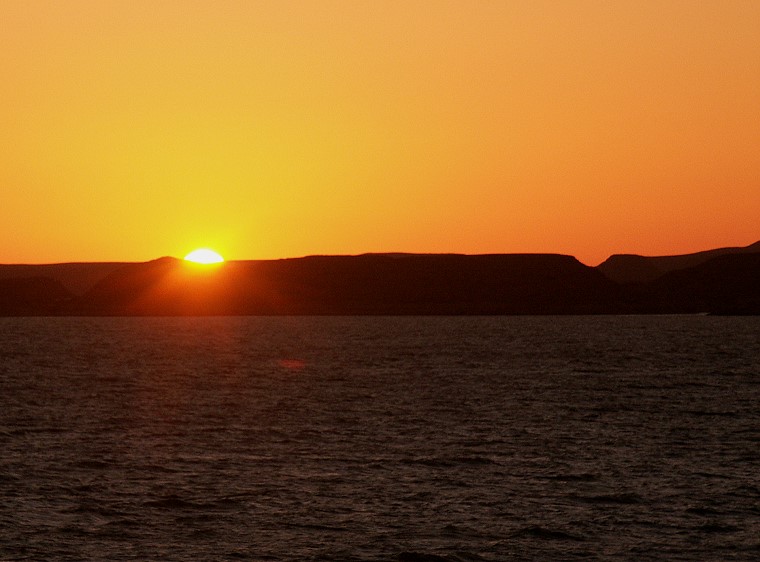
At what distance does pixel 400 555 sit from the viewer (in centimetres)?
3155

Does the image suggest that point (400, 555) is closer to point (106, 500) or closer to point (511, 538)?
point (511, 538)

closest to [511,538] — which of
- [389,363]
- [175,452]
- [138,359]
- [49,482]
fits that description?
[49,482]

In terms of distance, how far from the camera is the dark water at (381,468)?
33.0 m

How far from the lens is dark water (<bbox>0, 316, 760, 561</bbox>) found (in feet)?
108

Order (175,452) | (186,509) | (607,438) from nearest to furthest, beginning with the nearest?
(186,509) < (175,452) < (607,438)

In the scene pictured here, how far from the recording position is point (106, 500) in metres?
38.2

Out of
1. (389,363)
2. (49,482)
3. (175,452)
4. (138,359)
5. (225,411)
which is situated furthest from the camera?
(138,359)

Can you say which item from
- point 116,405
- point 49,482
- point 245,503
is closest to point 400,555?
point 245,503

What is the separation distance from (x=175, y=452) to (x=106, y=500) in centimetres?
1113

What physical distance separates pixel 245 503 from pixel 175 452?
1227 cm

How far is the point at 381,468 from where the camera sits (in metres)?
44.8

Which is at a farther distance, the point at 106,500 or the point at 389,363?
the point at 389,363

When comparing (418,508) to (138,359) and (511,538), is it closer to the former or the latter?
(511,538)

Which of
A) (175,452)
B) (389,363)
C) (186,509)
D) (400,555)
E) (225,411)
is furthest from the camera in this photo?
(389,363)
